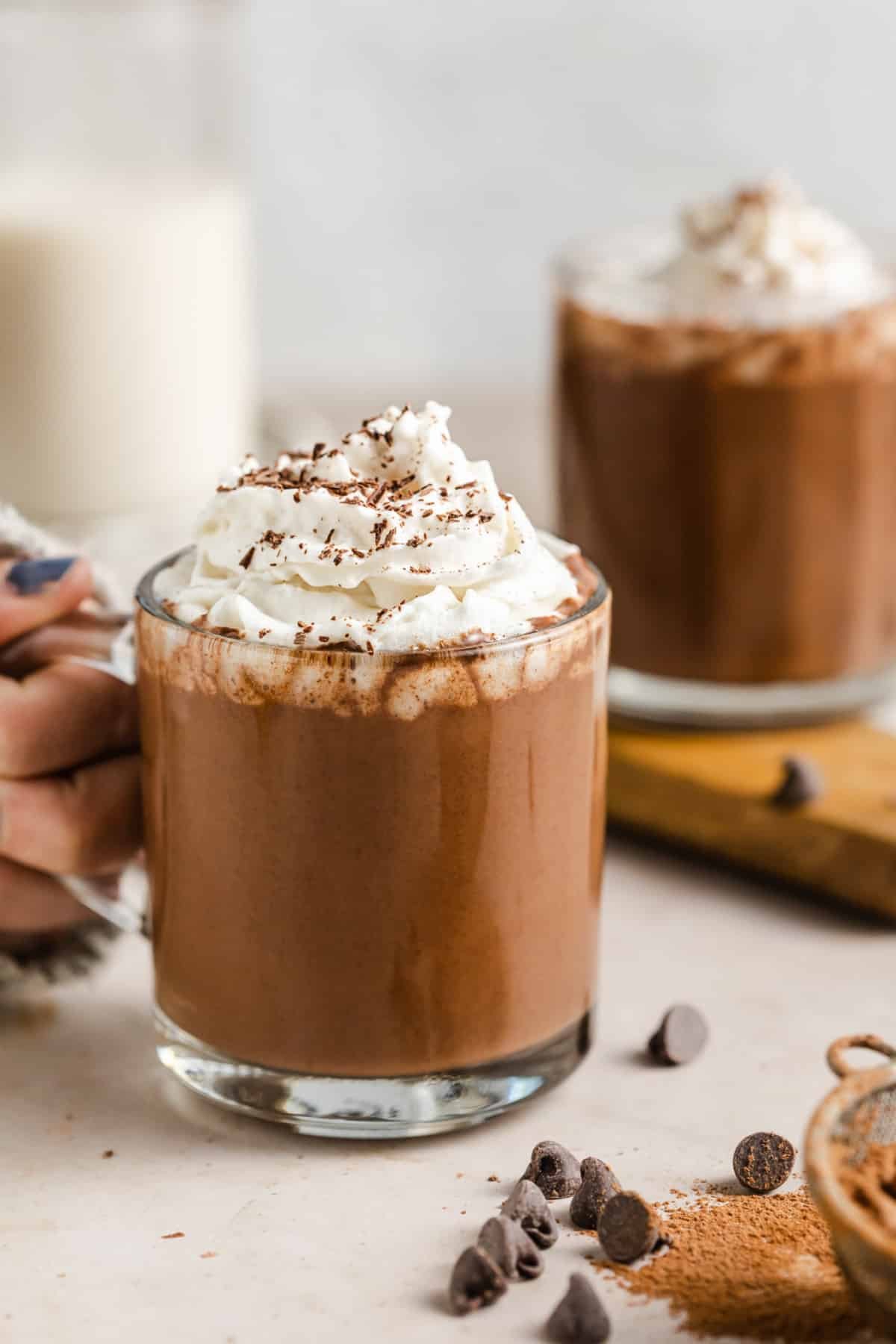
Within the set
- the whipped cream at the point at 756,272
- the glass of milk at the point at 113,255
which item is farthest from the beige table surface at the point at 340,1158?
the glass of milk at the point at 113,255

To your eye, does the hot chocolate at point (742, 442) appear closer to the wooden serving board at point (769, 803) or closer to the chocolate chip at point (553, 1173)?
the wooden serving board at point (769, 803)

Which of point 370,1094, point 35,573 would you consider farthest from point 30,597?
point 370,1094

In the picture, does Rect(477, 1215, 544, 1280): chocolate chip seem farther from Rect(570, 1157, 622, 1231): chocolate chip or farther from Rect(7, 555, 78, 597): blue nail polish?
Rect(7, 555, 78, 597): blue nail polish

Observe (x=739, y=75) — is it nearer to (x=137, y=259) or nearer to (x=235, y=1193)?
(x=137, y=259)

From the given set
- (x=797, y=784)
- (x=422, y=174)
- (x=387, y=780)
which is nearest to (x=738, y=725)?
(x=797, y=784)

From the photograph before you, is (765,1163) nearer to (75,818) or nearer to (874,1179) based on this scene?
(874,1179)

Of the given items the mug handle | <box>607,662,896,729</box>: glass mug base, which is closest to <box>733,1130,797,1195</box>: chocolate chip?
the mug handle
